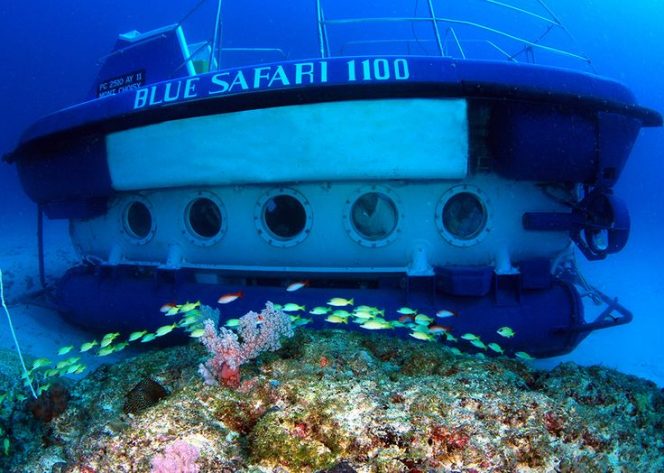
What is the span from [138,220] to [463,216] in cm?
471

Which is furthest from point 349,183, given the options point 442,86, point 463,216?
point 442,86

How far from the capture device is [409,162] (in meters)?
5.14

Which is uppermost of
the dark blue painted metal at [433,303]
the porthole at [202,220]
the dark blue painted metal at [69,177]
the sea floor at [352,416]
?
the dark blue painted metal at [69,177]

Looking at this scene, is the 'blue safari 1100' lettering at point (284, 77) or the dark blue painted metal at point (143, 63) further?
the dark blue painted metal at point (143, 63)

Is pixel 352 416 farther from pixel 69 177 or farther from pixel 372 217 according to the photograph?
pixel 69 177

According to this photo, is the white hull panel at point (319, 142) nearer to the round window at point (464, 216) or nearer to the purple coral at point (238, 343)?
the round window at point (464, 216)

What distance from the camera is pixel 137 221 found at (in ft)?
23.0

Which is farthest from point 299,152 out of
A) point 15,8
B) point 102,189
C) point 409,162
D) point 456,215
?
point 15,8

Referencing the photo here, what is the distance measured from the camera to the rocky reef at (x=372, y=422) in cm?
212

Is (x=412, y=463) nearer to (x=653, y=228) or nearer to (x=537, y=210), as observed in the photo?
(x=537, y=210)

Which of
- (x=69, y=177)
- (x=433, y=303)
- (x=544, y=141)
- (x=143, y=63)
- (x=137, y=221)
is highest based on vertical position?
(x=143, y=63)

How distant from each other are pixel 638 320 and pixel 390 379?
1153 centimetres

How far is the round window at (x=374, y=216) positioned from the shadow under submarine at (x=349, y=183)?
3cm

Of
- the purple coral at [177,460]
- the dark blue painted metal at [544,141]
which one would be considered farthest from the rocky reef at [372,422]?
the dark blue painted metal at [544,141]
